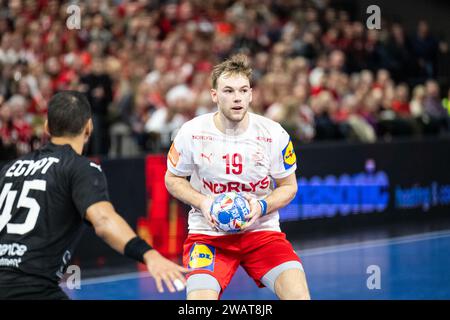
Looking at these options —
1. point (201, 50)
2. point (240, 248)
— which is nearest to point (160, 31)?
point (201, 50)

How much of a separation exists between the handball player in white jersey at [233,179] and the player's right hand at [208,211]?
5 cm

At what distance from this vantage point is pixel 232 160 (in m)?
8.16

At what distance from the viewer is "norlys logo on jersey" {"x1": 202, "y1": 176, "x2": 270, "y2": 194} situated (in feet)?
26.8

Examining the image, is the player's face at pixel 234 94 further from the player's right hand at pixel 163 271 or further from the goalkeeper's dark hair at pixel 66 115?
the player's right hand at pixel 163 271

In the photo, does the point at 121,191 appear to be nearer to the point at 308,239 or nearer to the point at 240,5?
the point at 308,239

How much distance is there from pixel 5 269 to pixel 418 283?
7750 mm

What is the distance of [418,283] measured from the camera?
42.5 feet

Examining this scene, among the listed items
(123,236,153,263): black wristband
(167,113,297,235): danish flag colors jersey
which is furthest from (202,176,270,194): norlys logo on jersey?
(123,236,153,263): black wristband

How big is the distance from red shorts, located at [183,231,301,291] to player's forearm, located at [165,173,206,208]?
334 millimetres

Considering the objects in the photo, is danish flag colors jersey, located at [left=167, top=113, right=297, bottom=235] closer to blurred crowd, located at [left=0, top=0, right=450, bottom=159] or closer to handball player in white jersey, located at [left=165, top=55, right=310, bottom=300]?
handball player in white jersey, located at [left=165, top=55, right=310, bottom=300]

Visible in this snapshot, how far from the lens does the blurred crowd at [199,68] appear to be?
16.0 metres

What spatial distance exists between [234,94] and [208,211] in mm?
923

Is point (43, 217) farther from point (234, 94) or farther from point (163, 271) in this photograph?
point (234, 94)

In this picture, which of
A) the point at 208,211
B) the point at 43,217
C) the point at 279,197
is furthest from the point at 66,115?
the point at 279,197
